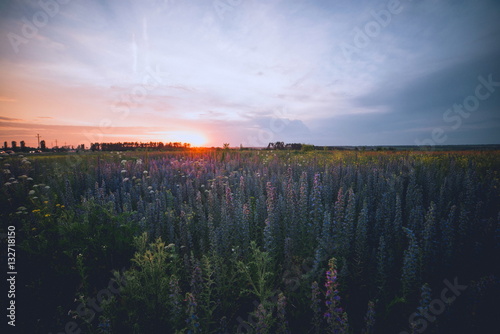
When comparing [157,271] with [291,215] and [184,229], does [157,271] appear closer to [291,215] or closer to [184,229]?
[184,229]

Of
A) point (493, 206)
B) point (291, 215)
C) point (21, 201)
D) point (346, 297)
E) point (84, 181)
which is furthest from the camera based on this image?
point (84, 181)

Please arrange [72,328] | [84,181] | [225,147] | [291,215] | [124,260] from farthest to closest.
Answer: [225,147], [84,181], [291,215], [124,260], [72,328]

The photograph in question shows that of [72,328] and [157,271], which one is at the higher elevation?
[157,271]

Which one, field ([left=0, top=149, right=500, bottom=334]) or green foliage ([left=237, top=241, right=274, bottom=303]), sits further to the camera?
green foliage ([left=237, top=241, right=274, bottom=303])

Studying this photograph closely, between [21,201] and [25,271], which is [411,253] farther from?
[21,201]

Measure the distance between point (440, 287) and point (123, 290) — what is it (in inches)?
183

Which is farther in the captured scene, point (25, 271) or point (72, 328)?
point (25, 271)

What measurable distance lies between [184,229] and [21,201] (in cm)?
633

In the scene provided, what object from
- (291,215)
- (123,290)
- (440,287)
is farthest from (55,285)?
(440,287)

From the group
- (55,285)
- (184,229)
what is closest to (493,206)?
(184,229)

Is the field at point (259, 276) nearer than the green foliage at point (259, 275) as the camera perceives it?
Yes

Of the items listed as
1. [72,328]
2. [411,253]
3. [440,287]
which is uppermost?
[411,253]

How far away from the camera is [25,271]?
3.54 meters

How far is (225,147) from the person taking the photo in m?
23.1
